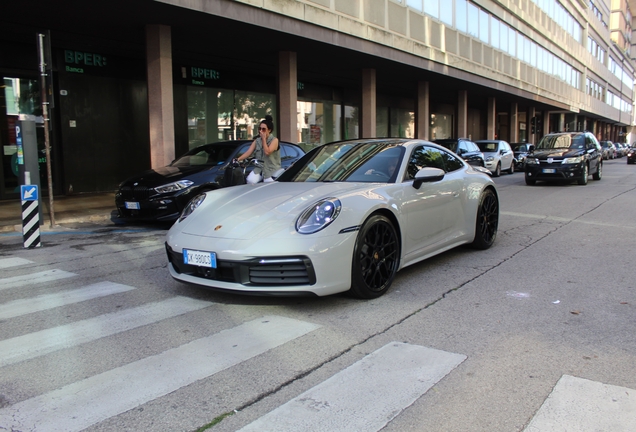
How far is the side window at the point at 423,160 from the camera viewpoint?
18.9 ft

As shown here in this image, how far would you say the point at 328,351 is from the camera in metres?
3.72

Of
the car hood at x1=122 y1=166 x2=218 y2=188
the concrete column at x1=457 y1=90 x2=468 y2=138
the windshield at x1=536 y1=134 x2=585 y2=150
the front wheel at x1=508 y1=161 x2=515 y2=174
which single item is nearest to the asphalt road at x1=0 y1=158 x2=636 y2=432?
the car hood at x1=122 y1=166 x2=218 y2=188

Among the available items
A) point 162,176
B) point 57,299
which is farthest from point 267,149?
point 57,299

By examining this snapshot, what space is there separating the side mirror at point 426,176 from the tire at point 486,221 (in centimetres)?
156

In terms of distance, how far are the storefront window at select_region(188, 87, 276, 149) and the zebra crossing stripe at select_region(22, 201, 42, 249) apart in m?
10.3

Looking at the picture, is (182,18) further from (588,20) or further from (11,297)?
(588,20)

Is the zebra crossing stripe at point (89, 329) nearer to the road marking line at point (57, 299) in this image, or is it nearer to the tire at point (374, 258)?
the road marking line at point (57, 299)

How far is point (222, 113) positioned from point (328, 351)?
52.4 feet

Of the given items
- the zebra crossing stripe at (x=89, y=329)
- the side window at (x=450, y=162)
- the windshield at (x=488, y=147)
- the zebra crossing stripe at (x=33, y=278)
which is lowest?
the zebra crossing stripe at (x=89, y=329)

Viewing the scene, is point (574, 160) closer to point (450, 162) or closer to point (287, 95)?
point (287, 95)

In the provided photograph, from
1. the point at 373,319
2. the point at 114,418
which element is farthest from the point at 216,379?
the point at 373,319

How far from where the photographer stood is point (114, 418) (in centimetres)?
284

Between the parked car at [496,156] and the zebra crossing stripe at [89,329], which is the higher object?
the parked car at [496,156]

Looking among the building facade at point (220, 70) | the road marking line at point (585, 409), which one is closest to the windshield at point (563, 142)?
the building facade at point (220, 70)
